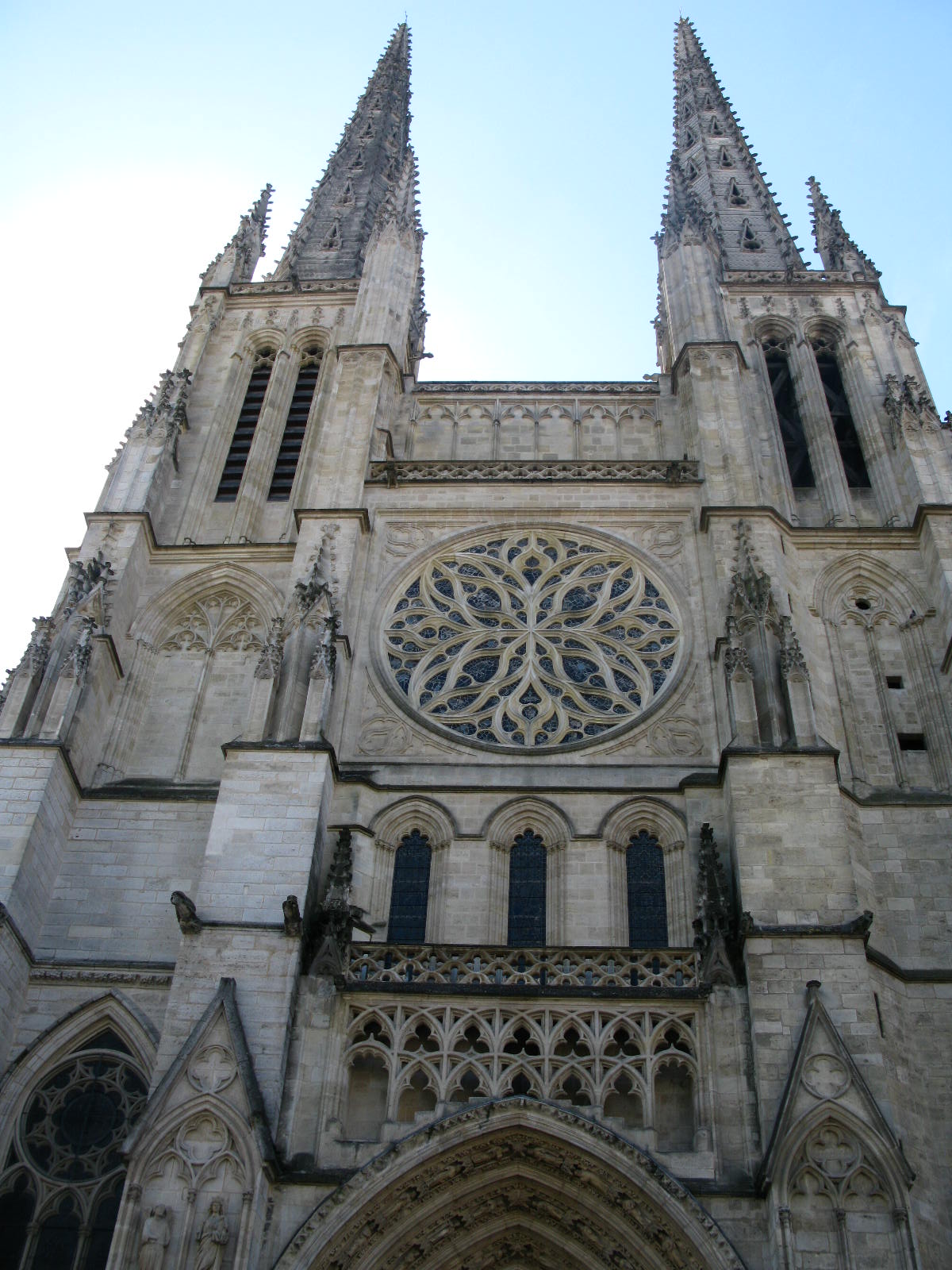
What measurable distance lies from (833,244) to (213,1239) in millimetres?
21262

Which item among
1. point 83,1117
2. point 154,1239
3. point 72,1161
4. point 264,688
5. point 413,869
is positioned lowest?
point 154,1239

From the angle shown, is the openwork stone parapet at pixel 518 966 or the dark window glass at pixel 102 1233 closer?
the dark window glass at pixel 102 1233

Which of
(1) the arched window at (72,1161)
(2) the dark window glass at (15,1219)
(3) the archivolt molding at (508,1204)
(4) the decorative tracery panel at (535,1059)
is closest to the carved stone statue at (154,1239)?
(3) the archivolt molding at (508,1204)

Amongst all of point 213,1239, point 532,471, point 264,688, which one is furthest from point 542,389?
point 213,1239

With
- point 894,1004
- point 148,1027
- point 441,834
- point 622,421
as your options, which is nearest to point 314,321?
point 622,421

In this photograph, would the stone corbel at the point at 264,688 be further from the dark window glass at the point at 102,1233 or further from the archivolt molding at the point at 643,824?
the dark window glass at the point at 102,1233

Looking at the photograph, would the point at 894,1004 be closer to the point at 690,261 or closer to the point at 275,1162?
the point at 275,1162

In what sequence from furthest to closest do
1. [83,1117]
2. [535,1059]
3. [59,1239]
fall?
[83,1117] → [59,1239] → [535,1059]

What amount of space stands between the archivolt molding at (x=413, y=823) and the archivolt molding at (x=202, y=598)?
367 centimetres

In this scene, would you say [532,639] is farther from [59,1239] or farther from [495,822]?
[59,1239]

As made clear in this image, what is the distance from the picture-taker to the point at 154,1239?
10.9 meters

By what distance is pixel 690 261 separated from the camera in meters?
22.5

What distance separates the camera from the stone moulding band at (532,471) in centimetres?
1902

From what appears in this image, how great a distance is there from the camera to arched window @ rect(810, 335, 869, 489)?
20047mm
